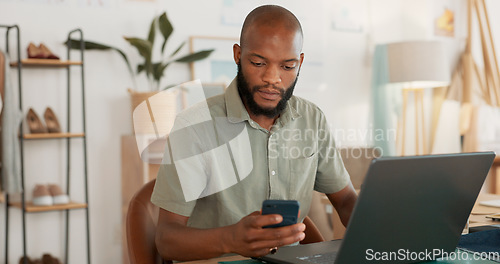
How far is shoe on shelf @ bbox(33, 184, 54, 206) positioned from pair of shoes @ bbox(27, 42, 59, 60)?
71 centimetres

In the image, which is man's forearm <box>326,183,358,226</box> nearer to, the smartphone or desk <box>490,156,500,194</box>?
the smartphone

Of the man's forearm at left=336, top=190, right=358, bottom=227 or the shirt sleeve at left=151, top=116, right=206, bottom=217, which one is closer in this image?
the shirt sleeve at left=151, top=116, right=206, bottom=217

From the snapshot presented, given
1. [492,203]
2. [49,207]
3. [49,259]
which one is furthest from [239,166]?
[49,259]

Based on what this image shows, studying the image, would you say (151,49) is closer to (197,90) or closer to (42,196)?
(197,90)

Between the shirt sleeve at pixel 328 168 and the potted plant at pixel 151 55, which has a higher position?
the potted plant at pixel 151 55

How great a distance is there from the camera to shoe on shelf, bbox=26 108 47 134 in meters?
3.21

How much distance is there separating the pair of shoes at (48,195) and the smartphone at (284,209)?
2.43 metres

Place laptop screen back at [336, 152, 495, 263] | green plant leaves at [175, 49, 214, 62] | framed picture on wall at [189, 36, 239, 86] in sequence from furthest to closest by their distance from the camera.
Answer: framed picture on wall at [189, 36, 239, 86] → green plant leaves at [175, 49, 214, 62] → laptop screen back at [336, 152, 495, 263]

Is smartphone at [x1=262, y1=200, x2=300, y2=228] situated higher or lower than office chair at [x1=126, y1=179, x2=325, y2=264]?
higher

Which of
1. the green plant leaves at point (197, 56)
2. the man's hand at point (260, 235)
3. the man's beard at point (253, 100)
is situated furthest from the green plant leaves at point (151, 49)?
the man's hand at point (260, 235)

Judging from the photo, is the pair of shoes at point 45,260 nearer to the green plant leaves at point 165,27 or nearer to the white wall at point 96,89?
the white wall at point 96,89

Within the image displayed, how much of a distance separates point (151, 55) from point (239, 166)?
2.11m

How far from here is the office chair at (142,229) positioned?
4.84 feet

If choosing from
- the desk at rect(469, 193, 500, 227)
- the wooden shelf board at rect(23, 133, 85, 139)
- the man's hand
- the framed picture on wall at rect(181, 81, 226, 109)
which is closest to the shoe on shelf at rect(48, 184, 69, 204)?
the wooden shelf board at rect(23, 133, 85, 139)
